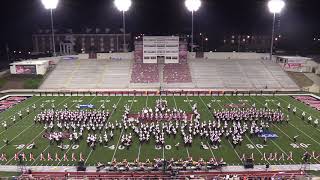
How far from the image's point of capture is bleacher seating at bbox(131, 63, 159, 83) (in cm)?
4572

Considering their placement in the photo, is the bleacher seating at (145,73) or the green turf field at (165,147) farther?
the bleacher seating at (145,73)

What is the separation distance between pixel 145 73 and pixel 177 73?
4.42 m

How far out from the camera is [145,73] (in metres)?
47.5

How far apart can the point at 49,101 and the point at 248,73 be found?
27.2 meters

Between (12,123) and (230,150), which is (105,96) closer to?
(12,123)

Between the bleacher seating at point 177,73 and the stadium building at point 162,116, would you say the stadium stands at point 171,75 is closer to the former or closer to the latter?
the bleacher seating at point 177,73

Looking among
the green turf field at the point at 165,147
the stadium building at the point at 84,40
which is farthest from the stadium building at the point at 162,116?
the stadium building at the point at 84,40

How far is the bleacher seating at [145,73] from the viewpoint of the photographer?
45.7 metres

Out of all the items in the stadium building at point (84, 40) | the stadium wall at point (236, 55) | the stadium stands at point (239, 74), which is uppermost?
the stadium building at point (84, 40)

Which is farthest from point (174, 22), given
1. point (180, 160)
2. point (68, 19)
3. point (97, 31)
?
point (180, 160)

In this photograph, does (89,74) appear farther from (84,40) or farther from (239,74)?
(84,40)

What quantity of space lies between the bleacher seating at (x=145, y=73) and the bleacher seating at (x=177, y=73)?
1339 millimetres

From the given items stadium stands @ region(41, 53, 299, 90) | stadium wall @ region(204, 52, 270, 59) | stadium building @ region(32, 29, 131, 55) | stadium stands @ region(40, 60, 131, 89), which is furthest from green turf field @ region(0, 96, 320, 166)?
stadium building @ region(32, 29, 131, 55)

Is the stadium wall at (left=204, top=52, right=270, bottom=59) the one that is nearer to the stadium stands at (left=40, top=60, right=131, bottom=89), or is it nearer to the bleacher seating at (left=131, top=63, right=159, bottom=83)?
the bleacher seating at (left=131, top=63, right=159, bottom=83)
